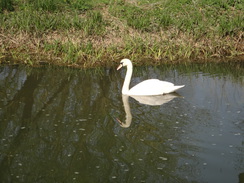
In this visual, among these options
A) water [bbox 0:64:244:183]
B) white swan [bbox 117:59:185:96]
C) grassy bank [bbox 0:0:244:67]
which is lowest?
water [bbox 0:64:244:183]

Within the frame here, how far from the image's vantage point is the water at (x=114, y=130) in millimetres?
7375

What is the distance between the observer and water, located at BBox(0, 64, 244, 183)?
24.2ft

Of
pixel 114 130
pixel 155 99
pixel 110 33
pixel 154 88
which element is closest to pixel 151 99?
pixel 155 99

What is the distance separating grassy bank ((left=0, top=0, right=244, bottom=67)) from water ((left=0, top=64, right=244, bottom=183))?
1.23 meters

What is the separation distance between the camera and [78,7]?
16234 mm

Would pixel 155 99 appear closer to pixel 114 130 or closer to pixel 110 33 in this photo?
pixel 114 130

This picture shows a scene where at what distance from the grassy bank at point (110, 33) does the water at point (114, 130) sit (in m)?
1.23

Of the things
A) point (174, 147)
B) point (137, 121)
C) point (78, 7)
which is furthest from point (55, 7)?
point (174, 147)

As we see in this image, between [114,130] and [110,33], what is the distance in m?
6.27

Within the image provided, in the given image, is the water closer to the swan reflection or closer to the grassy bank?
the swan reflection

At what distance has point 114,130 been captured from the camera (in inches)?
358

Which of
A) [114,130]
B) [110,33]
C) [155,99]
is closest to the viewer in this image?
[114,130]

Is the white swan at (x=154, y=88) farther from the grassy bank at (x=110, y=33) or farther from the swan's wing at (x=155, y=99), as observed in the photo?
the grassy bank at (x=110, y=33)

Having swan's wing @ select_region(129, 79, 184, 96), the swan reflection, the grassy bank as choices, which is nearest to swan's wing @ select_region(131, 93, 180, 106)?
the swan reflection
